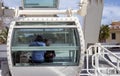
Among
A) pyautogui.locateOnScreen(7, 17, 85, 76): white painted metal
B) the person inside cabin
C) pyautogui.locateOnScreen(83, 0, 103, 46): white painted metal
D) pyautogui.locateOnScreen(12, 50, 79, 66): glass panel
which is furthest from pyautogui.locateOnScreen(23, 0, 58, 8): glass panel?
pyautogui.locateOnScreen(83, 0, 103, 46): white painted metal

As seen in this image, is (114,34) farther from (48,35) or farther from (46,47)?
(46,47)

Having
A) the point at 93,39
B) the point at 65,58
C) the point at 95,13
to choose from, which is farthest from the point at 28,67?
the point at 93,39

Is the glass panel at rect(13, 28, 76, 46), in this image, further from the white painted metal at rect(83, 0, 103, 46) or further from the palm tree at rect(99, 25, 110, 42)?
the palm tree at rect(99, 25, 110, 42)

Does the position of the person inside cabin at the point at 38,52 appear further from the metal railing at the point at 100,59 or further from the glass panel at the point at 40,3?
the metal railing at the point at 100,59

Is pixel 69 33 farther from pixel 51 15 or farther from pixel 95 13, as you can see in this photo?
pixel 95 13

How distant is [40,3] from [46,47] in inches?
49.1

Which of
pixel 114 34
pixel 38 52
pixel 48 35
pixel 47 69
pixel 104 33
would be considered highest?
pixel 48 35

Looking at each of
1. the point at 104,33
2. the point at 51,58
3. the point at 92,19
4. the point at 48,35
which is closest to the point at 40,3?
the point at 48,35

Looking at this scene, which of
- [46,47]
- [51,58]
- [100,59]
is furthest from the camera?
[100,59]

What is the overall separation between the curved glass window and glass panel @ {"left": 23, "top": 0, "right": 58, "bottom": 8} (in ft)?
2.84

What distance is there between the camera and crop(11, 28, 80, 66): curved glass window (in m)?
8.14

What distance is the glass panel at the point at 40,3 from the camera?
8.89 meters

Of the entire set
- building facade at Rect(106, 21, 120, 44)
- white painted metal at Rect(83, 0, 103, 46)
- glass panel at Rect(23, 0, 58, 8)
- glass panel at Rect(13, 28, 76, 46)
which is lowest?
building facade at Rect(106, 21, 120, 44)

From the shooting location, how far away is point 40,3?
891cm
